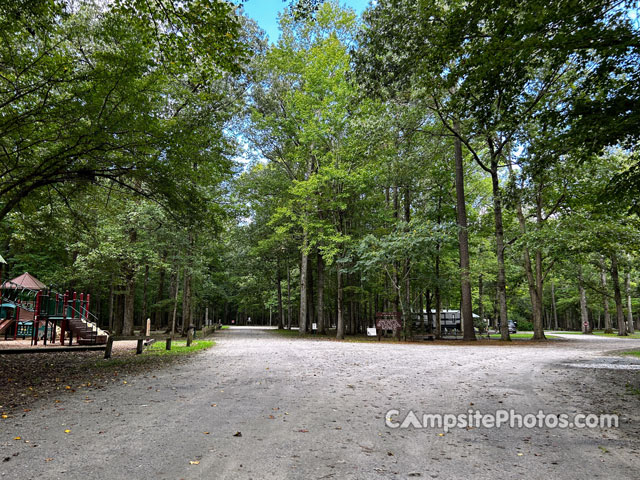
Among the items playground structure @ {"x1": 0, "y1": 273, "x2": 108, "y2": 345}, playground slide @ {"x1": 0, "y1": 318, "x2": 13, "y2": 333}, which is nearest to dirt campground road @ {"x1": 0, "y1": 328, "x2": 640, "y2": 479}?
playground structure @ {"x1": 0, "y1": 273, "x2": 108, "y2": 345}

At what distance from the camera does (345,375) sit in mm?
7793

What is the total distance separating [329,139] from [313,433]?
757 inches

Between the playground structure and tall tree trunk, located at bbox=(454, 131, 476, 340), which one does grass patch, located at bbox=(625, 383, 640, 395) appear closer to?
tall tree trunk, located at bbox=(454, 131, 476, 340)

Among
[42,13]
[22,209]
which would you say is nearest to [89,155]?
[42,13]

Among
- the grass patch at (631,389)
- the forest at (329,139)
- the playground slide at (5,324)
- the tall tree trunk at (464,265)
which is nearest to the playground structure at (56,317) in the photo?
the playground slide at (5,324)

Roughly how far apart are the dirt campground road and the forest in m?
4.37

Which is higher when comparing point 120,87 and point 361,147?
point 361,147

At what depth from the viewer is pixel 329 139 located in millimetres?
21516

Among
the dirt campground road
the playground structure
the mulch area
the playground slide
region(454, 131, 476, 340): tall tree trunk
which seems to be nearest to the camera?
the dirt campground road

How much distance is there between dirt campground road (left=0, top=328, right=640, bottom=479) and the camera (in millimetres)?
3152

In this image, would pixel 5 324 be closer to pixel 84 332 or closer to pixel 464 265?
pixel 84 332

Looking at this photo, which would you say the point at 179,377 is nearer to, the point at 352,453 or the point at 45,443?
the point at 45,443

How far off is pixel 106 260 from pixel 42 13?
13.7 meters

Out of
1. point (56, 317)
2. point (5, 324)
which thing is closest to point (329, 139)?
point (56, 317)
